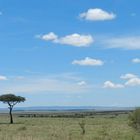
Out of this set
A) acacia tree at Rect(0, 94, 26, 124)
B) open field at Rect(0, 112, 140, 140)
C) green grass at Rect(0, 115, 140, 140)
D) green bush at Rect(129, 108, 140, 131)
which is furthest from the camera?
acacia tree at Rect(0, 94, 26, 124)

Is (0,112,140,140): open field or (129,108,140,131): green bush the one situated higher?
(129,108,140,131): green bush

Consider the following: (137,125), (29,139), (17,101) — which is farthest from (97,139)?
(17,101)

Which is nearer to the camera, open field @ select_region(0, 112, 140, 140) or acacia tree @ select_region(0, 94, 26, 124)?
A: open field @ select_region(0, 112, 140, 140)

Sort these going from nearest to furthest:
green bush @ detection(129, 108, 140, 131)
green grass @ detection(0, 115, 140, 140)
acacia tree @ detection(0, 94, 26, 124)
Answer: green grass @ detection(0, 115, 140, 140)
green bush @ detection(129, 108, 140, 131)
acacia tree @ detection(0, 94, 26, 124)

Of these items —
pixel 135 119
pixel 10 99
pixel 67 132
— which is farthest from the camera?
pixel 10 99

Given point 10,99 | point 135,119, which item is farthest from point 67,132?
point 10,99

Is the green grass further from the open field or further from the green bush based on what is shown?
the green bush

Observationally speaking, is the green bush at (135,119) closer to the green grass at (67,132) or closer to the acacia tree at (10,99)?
the green grass at (67,132)

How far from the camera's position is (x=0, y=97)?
85.7 m

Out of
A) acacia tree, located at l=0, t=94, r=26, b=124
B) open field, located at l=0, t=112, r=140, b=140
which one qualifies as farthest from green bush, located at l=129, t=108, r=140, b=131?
acacia tree, located at l=0, t=94, r=26, b=124

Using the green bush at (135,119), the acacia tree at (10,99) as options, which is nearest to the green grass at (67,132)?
the green bush at (135,119)

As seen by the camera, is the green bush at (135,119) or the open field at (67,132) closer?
the open field at (67,132)

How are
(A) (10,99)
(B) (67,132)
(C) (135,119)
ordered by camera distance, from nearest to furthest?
1. (C) (135,119)
2. (B) (67,132)
3. (A) (10,99)

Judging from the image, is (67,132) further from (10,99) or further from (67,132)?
(10,99)
